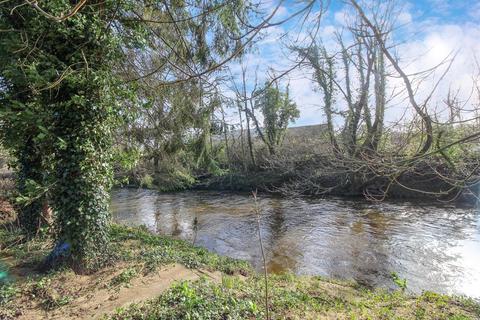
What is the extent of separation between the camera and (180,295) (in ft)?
13.4

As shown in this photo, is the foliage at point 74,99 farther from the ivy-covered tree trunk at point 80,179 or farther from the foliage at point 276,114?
the foliage at point 276,114

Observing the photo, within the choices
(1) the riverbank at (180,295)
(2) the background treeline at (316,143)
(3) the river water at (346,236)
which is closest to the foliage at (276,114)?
(2) the background treeline at (316,143)

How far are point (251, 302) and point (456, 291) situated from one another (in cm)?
527

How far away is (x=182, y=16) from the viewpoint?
6.02 metres

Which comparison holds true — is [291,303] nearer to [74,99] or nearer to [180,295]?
[180,295]

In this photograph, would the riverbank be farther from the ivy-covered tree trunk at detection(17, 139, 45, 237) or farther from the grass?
the ivy-covered tree trunk at detection(17, 139, 45, 237)

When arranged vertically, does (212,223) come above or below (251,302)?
below

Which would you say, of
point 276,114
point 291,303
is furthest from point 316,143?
point 291,303

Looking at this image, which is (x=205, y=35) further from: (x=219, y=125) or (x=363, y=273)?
(x=363, y=273)

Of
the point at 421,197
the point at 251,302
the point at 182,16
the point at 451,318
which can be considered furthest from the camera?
the point at 421,197

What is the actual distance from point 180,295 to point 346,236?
738 centimetres

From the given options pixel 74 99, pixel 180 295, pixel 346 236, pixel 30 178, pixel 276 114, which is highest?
pixel 276 114

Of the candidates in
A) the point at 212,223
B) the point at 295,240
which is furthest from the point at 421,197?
the point at 212,223

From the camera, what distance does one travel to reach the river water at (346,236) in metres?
7.56
